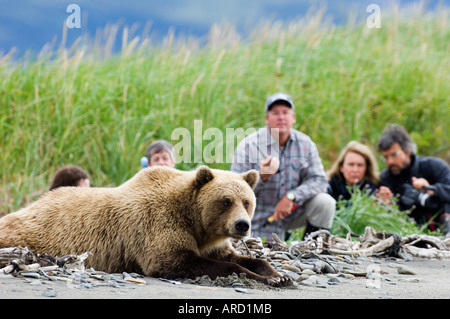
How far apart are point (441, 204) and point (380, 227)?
108 centimetres

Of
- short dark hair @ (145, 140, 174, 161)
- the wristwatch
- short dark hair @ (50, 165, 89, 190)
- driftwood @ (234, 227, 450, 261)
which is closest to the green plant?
the wristwatch

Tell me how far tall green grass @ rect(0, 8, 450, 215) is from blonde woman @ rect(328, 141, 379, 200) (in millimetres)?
1569

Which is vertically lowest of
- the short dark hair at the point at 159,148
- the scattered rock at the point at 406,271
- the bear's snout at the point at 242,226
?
the scattered rock at the point at 406,271

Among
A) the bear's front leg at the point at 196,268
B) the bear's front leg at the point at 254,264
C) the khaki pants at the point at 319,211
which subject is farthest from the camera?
the khaki pants at the point at 319,211

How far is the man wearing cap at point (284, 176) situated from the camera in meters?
7.31

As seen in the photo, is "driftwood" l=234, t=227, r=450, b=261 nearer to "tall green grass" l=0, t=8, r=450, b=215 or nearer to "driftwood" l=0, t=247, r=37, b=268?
"driftwood" l=0, t=247, r=37, b=268

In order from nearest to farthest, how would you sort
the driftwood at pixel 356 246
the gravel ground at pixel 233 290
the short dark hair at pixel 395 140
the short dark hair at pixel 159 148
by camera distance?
the gravel ground at pixel 233 290, the driftwood at pixel 356 246, the short dark hair at pixel 159 148, the short dark hair at pixel 395 140

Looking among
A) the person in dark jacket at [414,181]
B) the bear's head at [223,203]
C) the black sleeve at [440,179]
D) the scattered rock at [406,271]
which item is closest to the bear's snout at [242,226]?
the bear's head at [223,203]

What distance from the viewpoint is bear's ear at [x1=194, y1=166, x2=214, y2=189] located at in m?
4.51

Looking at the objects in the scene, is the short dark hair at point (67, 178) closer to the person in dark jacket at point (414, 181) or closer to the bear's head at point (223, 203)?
the bear's head at point (223, 203)

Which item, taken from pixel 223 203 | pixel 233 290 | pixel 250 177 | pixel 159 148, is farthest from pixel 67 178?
pixel 233 290

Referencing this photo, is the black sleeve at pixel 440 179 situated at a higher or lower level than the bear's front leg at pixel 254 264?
higher

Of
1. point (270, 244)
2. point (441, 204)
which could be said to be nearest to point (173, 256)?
point (270, 244)
